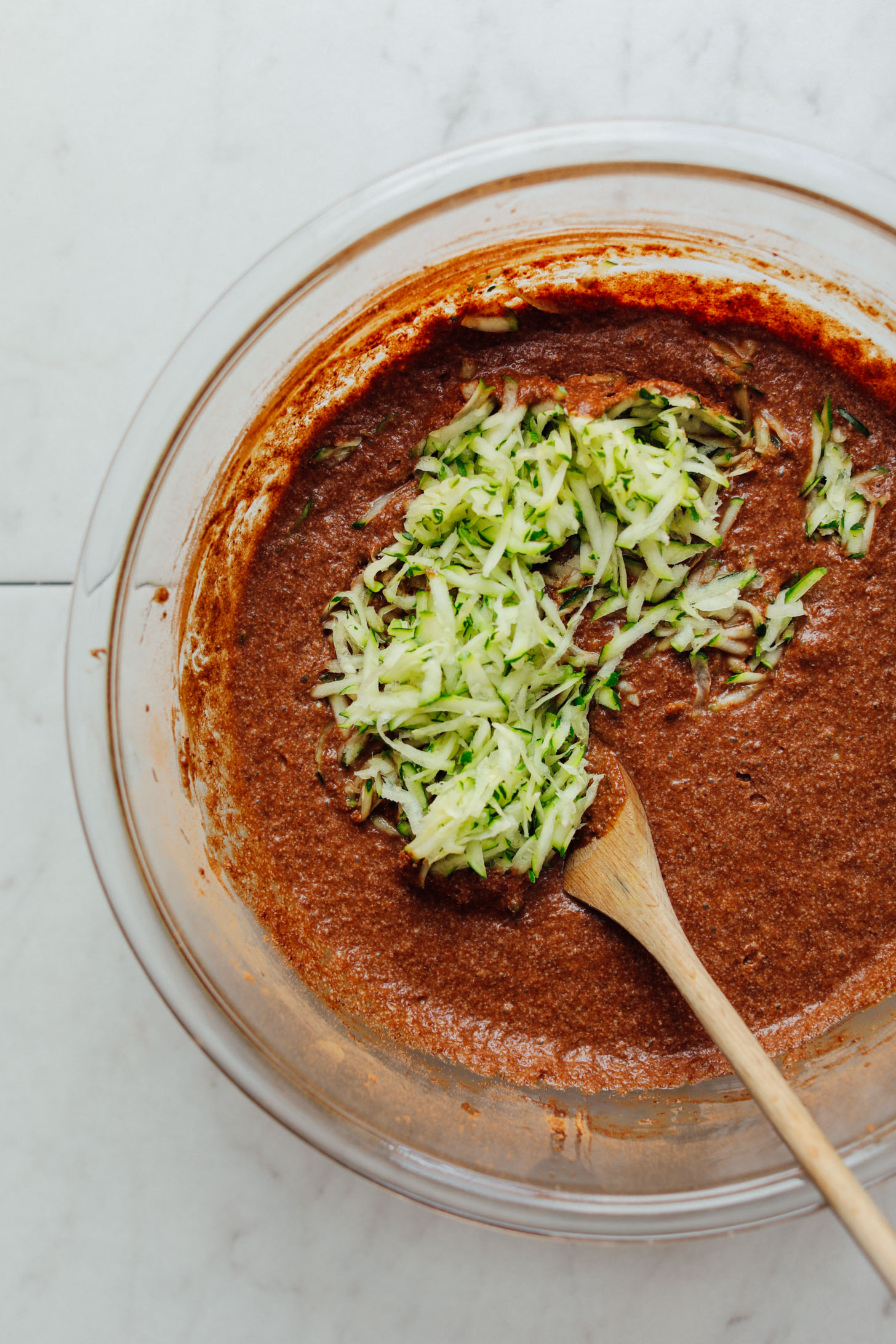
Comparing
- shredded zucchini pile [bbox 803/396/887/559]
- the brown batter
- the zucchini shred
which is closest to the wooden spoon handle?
the brown batter

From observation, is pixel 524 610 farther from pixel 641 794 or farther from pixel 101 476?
pixel 101 476

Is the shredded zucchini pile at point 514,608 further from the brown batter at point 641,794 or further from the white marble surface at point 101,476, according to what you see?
the white marble surface at point 101,476

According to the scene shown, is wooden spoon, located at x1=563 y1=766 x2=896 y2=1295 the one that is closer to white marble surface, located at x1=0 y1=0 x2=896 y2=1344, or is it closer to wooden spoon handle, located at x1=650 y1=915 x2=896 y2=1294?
wooden spoon handle, located at x1=650 y1=915 x2=896 y2=1294

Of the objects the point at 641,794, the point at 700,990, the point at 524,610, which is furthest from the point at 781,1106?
the point at 524,610

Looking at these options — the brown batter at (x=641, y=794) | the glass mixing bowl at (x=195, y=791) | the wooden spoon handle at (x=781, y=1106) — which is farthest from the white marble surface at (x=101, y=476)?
the wooden spoon handle at (x=781, y=1106)

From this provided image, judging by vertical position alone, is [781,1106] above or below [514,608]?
below
